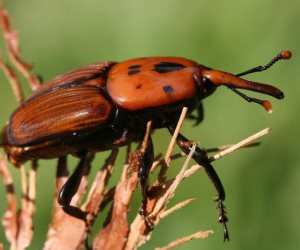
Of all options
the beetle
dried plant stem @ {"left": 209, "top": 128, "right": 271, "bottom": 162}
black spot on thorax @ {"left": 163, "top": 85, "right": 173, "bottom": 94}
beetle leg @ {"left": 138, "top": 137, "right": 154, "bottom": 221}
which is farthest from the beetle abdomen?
dried plant stem @ {"left": 209, "top": 128, "right": 271, "bottom": 162}

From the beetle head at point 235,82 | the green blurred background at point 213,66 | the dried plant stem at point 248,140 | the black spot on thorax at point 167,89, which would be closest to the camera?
the dried plant stem at point 248,140

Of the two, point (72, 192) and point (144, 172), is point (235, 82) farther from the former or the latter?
point (72, 192)

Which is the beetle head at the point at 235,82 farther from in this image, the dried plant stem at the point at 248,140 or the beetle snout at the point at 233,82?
the dried plant stem at the point at 248,140

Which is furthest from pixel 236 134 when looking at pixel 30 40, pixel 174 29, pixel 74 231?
pixel 30 40

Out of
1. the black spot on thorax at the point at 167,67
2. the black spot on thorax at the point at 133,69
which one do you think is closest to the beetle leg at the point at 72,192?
the black spot on thorax at the point at 133,69

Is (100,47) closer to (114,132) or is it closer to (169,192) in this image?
(114,132)
